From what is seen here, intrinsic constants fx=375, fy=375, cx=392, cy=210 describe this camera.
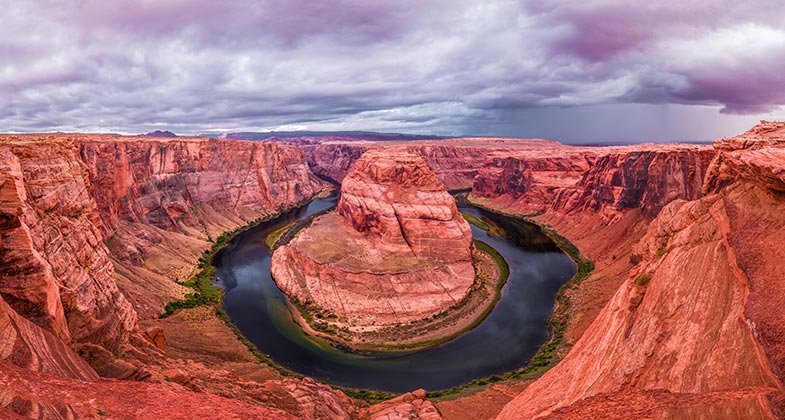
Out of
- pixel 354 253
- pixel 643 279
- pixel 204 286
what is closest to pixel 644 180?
pixel 354 253

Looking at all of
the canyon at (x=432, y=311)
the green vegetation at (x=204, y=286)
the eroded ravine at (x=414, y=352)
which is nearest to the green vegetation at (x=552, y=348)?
the canyon at (x=432, y=311)

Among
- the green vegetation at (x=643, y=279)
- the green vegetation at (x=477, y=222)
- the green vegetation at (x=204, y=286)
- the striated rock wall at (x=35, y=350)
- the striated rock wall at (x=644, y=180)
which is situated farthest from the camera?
the green vegetation at (x=477, y=222)

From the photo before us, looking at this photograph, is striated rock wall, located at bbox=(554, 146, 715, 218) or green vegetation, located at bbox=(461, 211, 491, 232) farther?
green vegetation, located at bbox=(461, 211, 491, 232)

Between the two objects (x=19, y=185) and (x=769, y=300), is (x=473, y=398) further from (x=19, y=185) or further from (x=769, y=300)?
(x=19, y=185)

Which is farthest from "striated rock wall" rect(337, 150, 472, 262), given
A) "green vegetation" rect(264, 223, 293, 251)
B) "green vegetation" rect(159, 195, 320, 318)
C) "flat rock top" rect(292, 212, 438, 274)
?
"green vegetation" rect(159, 195, 320, 318)

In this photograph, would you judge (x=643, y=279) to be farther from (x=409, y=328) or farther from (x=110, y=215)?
(x=110, y=215)

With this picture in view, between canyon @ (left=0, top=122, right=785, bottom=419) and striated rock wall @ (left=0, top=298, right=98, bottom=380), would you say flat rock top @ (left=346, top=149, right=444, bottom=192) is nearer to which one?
canyon @ (left=0, top=122, right=785, bottom=419)

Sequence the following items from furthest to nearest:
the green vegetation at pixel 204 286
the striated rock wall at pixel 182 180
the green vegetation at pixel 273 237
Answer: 1. the green vegetation at pixel 273 237
2. the striated rock wall at pixel 182 180
3. the green vegetation at pixel 204 286

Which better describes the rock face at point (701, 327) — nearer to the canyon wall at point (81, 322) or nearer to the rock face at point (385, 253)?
the canyon wall at point (81, 322)
